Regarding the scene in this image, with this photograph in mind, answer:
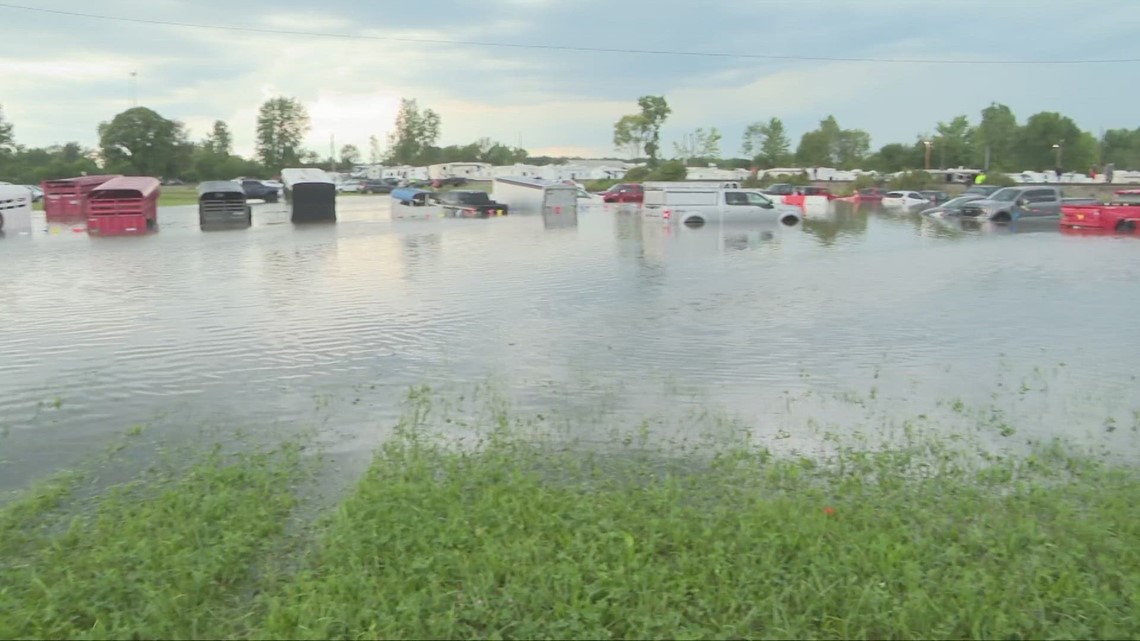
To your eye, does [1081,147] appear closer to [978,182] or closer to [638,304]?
[978,182]

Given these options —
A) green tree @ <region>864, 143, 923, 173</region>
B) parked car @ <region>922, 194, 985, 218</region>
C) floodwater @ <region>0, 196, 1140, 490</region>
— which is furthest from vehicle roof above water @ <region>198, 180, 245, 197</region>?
green tree @ <region>864, 143, 923, 173</region>

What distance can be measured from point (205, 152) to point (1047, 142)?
112 m

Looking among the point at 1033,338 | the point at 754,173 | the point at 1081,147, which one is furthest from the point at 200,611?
the point at 1081,147

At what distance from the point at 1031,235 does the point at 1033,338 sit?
21762mm

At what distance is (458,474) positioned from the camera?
6133 mm

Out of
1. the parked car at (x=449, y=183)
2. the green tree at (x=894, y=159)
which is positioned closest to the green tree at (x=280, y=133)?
the parked car at (x=449, y=183)

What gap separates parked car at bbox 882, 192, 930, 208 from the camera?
58.2 meters

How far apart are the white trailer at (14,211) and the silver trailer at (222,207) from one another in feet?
19.2

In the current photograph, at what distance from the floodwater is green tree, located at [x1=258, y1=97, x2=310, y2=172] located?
376 ft

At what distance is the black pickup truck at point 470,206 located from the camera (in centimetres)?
4575

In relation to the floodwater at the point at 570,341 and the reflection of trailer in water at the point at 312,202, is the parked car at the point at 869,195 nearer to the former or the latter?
the reflection of trailer in water at the point at 312,202

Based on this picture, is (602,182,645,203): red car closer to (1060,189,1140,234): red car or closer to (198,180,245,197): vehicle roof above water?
(198,180,245,197): vehicle roof above water

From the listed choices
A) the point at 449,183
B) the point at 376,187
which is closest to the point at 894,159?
the point at 449,183

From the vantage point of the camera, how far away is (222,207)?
117ft
